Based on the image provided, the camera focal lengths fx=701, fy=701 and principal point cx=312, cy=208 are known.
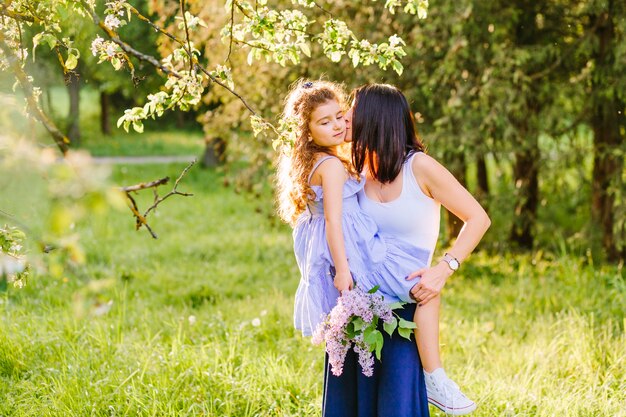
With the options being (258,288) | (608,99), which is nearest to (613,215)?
(608,99)

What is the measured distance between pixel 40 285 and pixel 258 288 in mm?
1947

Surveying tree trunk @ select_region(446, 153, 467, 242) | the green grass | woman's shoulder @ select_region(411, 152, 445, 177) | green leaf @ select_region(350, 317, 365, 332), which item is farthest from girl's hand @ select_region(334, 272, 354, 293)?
the green grass

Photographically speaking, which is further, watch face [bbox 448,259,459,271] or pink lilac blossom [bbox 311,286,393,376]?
watch face [bbox 448,259,459,271]

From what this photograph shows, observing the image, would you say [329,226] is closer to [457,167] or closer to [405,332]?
[405,332]

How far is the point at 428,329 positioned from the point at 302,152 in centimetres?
89

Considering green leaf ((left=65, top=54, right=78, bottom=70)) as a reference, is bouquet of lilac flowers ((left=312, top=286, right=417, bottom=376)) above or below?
below

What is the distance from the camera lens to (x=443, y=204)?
2668 millimetres

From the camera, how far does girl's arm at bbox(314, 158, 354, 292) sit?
2.67 m

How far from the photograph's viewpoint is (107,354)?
169 inches

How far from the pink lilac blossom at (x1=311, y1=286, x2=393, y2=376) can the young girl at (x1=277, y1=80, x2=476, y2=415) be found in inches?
3.8

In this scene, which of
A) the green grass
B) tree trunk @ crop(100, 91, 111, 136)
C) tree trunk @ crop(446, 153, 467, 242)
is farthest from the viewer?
tree trunk @ crop(100, 91, 111, 136)

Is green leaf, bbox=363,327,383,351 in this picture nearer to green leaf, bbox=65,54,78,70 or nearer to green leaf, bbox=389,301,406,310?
green leaf, bbox=389,301,406,310

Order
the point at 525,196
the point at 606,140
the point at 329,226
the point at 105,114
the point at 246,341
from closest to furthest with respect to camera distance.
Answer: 1. the point at 329,226
2. the point at 246,341
3. the point at 606,140
4. the point at 525,196
5. the point at 105,114

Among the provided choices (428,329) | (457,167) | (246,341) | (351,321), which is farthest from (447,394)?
(457,167)
